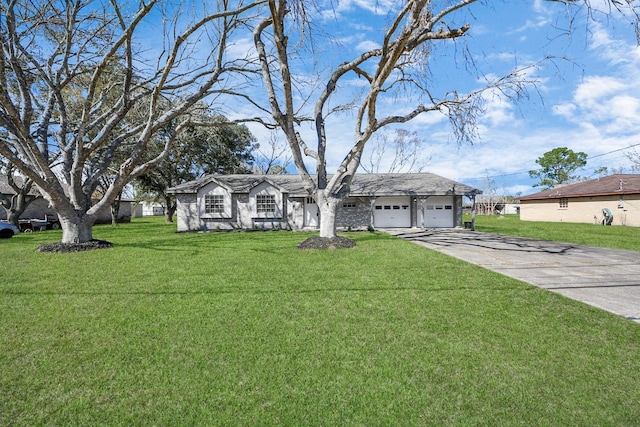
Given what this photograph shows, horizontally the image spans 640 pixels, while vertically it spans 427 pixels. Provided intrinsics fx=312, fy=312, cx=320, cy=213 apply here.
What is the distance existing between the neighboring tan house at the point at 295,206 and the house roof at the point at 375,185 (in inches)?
2.3

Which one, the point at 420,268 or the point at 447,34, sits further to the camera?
the point at 447,34

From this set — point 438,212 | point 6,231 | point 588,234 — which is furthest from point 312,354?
point 6,231

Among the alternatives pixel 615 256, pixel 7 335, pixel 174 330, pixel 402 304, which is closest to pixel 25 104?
pixel 7 335

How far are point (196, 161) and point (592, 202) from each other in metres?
34.6

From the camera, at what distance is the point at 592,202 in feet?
82.2

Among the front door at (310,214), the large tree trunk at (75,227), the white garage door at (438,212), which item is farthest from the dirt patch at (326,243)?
the white garage door at (438,212)

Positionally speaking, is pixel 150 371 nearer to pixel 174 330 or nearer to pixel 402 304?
pixel 174 330

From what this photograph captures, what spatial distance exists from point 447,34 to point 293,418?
9.42 meters

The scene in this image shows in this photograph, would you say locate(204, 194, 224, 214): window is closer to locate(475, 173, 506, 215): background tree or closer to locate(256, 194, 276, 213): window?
locate(256, 194, 276, 213): window

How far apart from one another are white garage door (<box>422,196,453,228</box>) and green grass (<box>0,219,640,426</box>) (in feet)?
45.2

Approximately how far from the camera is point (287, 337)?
3.73 m

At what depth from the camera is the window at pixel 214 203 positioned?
1906 centimetres

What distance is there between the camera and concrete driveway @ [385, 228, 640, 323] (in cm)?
516

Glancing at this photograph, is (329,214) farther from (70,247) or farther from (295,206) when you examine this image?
(70,247)
